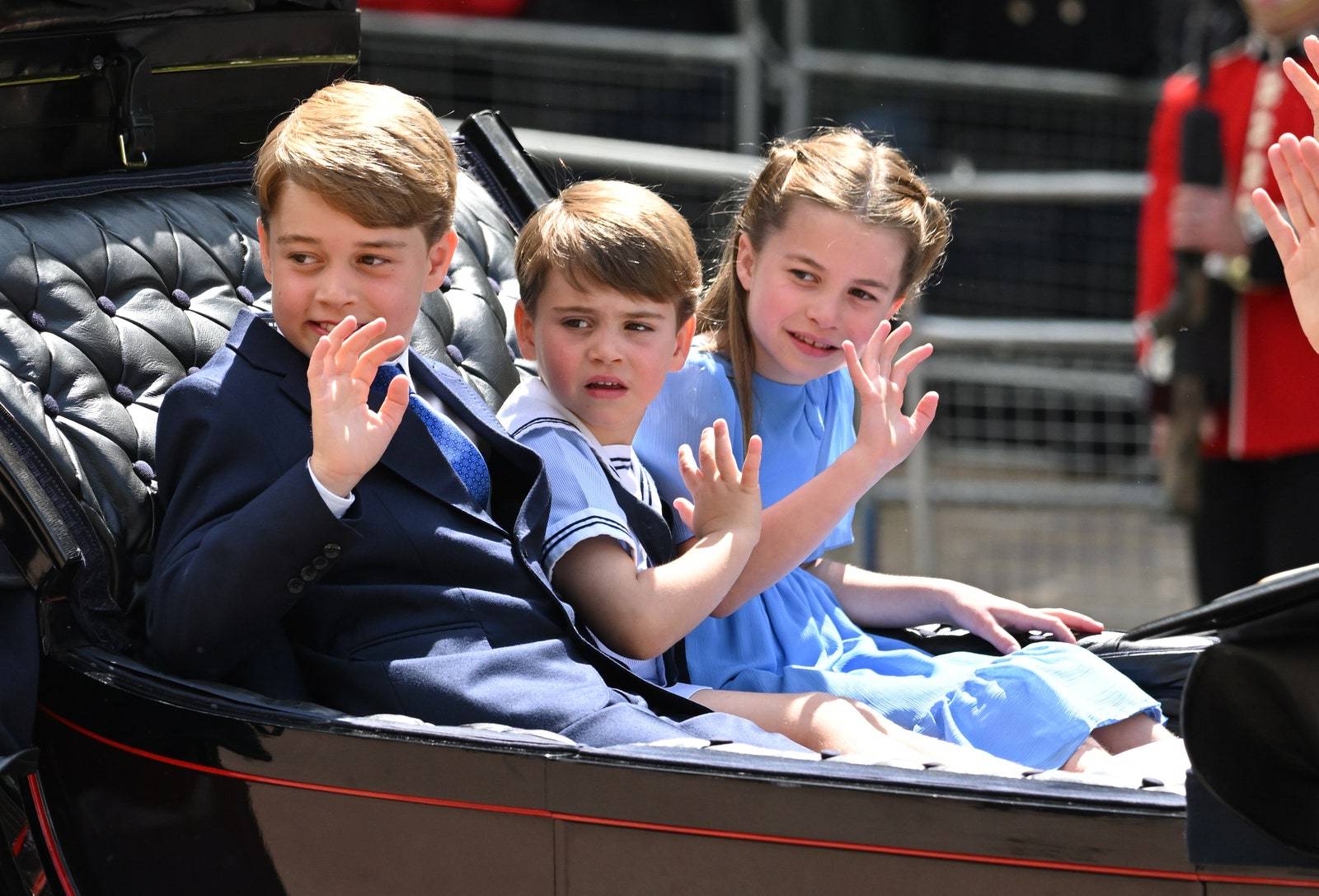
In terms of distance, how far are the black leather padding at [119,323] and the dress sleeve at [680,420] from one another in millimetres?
292

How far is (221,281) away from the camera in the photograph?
2.33m

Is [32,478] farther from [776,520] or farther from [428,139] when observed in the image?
[776,520]

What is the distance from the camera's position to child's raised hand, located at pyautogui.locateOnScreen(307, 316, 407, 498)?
1.83 metres

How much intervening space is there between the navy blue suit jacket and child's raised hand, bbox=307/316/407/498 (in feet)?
0.12

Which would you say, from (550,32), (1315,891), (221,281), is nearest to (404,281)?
(221,281)

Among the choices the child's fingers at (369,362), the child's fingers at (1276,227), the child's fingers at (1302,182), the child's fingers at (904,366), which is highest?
the child's fingers at (1302,182)

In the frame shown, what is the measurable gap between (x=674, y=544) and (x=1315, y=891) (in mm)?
937

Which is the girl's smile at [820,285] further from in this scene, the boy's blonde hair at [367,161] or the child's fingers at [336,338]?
the child's fingers at [336,338]

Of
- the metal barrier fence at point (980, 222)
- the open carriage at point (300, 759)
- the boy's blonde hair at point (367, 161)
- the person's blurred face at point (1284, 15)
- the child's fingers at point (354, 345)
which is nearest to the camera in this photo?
the open carriage at point (300, 759)

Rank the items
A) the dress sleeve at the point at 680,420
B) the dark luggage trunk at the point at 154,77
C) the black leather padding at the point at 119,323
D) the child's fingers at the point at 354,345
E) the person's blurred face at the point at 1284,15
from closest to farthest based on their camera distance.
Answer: the child's fingers at the point at 354,345 → the black leather padding at the point at 119,323 → the dark luggage trunk at the point at 154,77 → the dress sleeve at the point at 680,420 → the person's blurred face at the point at 1284,15

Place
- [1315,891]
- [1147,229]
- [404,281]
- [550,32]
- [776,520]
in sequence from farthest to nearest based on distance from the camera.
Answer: [550,32] < [1147,229] < [776,520] < [404,281] < [1315,891]

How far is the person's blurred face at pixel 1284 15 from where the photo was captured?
398 centimetres

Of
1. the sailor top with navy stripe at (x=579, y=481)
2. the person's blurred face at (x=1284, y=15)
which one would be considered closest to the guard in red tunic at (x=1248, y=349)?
the person's blurred face at (x=1284, y=15)

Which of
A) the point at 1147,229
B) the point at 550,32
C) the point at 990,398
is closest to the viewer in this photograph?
the point at 1147,229
